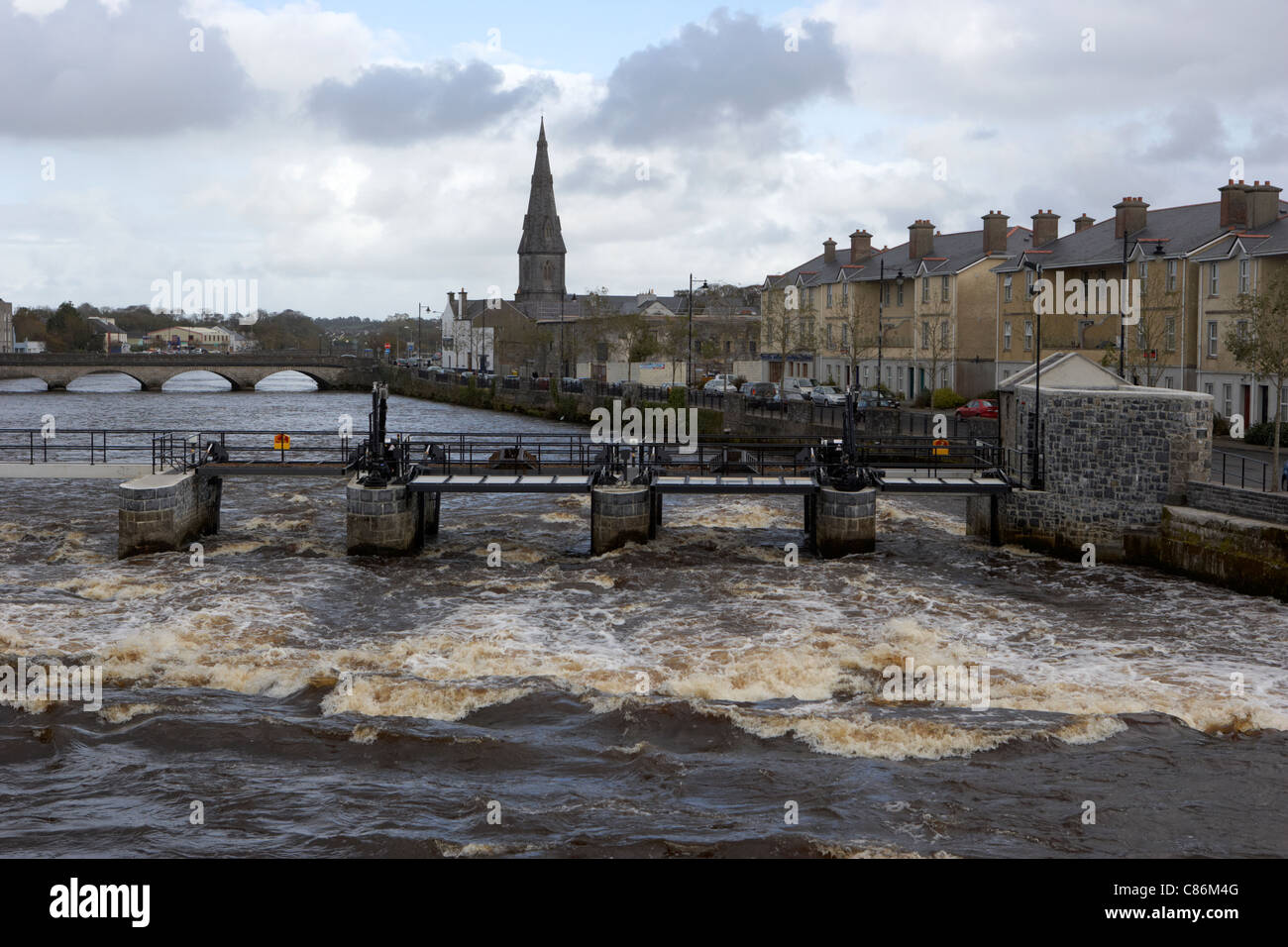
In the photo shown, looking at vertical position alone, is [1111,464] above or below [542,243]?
below

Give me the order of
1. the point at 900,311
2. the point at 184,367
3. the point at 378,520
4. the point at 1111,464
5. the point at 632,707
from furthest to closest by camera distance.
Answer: the point at 184,367
the point at 900,311
the point at 378,520
the point at 1111,464
the point at 632,707

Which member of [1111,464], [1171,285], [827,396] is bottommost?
[1111,464]

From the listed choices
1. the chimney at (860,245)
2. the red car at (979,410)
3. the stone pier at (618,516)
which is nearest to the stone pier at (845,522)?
the stone pier at (618,516)

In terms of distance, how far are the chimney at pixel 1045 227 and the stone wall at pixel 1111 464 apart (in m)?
34.6

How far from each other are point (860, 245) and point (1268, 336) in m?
40.8

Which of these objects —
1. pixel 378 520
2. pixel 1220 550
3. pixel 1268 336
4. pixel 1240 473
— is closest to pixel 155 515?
pixel 378 520

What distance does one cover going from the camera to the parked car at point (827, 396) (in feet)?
205

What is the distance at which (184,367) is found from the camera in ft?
380

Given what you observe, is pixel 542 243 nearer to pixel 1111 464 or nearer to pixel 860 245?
pixel 860 245

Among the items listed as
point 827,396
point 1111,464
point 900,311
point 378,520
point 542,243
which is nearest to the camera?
point 1111,464
